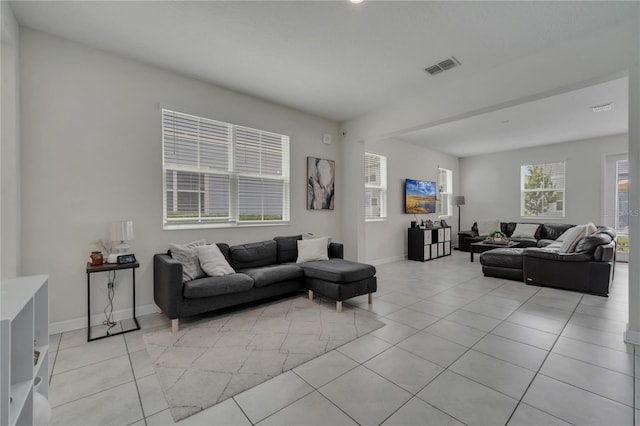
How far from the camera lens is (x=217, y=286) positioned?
9.61 feet

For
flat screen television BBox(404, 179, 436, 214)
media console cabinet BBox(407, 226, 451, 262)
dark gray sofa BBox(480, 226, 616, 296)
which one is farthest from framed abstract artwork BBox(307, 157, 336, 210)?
dark gray sofa BBox(480, 226, 616, 296)

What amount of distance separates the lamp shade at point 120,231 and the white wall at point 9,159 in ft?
2.23

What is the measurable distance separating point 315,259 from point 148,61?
10.4ft

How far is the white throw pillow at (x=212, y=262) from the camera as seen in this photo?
3.17 metres

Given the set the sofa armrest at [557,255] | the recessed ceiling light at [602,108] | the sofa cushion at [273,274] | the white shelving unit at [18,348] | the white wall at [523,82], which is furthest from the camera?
the recessed ceiling light at [602,108]

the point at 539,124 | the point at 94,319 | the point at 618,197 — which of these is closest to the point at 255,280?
the point at 94,319

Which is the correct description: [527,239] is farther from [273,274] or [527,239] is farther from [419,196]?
[273,274]

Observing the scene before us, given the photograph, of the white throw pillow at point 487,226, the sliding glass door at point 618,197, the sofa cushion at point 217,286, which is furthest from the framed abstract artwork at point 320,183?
the sliding glass door at point 618,197

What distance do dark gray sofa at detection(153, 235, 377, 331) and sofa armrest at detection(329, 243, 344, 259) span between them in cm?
2

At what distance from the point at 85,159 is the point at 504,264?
19.8 ft

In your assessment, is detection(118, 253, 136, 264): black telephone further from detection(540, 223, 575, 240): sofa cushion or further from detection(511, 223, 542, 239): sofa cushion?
detection(540, 223, 575, 240): sofa cushion

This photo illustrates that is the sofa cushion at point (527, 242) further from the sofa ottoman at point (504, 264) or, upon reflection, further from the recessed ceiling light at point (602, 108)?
the recessed ceiling light at point (602, 108)

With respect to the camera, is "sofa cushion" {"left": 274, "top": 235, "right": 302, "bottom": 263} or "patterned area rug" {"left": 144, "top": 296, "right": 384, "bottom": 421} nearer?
"patterned area rug" {"left": 144, "top": 296, "right": 384, "bottom": 421}

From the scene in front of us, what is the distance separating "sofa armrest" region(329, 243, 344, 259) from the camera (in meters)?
4.29
